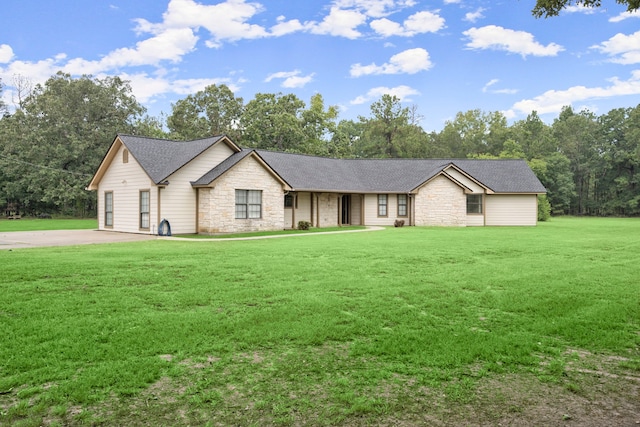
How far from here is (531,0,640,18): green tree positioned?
7.63 metres

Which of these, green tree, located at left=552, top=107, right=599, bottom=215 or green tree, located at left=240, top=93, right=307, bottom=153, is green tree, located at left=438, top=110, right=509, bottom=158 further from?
green tree, located at left=240, top=93, right=307, bottom=153

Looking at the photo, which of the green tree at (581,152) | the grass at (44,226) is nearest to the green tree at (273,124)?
the grass at (44,226)

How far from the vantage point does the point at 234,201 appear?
24.0 meters

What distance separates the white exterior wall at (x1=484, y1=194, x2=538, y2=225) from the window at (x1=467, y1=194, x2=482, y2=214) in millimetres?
806

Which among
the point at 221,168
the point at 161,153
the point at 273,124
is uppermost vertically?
the point at 273,124

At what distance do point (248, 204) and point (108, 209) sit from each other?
26.2ft

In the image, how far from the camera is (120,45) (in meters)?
38.7

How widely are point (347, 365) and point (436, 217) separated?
2855cm

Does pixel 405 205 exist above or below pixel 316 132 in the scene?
below

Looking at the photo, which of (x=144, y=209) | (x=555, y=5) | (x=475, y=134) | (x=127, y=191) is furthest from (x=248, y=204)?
(x=475, y=134)

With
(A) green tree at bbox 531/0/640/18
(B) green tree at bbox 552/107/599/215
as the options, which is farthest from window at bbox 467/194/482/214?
(B) green tree at bbox 552/107/599/215

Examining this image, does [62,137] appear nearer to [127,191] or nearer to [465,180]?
[127,191]

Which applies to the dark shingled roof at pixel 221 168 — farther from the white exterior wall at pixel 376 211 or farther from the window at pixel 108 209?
the white exterior wall at pixel 376 211

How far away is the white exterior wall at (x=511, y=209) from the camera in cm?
3388
